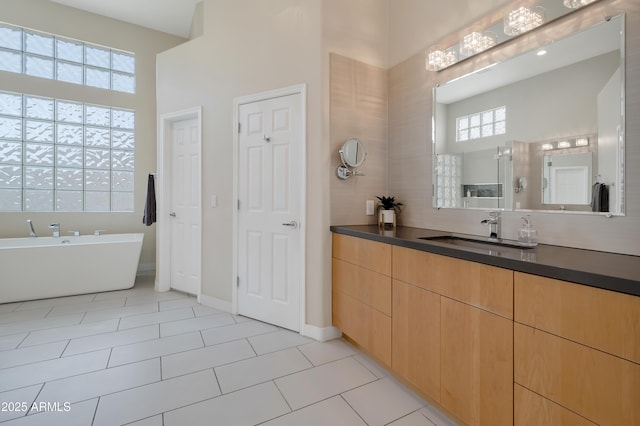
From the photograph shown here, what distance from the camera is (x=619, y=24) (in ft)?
4.74

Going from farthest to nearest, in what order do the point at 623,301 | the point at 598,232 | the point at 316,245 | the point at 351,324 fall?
the point at 316,245, the point at 351,324, the point at 598,232, the point at 623,301

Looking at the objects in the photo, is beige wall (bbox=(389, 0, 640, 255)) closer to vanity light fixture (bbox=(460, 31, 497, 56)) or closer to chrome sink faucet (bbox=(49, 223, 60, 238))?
vanity light fixture (bbox=(460, 31, 497, 56))

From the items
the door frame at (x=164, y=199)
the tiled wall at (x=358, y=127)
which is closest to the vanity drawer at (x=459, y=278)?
the tiled wall at (x=358, y=127)

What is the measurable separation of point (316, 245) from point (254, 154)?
1154 millimetres

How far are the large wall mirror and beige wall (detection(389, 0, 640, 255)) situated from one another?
0.13ft

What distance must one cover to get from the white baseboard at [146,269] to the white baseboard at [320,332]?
11.3 ft

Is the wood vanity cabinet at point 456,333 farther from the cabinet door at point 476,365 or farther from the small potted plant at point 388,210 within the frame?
the small potted plant at point 388,210

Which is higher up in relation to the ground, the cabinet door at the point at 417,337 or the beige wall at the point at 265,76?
the beige wall at the point at 265,76

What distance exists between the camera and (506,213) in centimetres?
194

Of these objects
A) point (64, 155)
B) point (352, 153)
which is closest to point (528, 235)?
point (352, 153)

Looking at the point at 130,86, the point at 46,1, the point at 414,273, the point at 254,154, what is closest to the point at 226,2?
the point at 254,154

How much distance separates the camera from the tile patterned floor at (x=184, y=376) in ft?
5.42

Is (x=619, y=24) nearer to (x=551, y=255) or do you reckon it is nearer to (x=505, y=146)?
(x=505, y=146)

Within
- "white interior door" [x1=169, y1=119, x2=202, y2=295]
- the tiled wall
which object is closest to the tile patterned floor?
"white interior door" [x1=169, y1=119, x2=202, y2=295]
